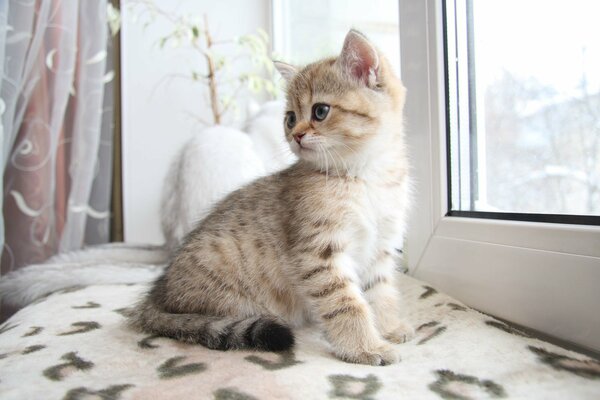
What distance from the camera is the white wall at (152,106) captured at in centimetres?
252

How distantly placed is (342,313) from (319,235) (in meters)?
0.16

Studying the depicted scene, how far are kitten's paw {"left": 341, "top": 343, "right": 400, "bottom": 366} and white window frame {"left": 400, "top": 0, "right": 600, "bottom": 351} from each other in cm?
30

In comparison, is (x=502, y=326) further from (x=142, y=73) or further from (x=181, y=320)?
(x=142, y=73)

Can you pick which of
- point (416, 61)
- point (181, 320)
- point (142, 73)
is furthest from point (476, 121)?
point (142, 73)

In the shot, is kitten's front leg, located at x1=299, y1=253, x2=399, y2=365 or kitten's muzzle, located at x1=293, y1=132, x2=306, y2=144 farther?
kitten's muzzle, located at x1=293, y1=132, x2=306, y2=144

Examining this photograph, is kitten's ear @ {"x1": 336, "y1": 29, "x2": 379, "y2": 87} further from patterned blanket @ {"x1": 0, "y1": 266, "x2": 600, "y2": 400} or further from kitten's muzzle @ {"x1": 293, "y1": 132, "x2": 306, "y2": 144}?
patterned blanket @ {"x1": 0, "y1": 266, "x2": 600, "y2": 400}

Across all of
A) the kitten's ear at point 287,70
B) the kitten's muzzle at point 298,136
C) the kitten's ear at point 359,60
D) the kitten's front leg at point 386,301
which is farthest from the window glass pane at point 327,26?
the kitten's front leg at point 386,301

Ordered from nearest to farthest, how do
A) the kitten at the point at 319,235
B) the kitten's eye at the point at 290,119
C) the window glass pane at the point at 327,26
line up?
the kitten at the point at 319,235 < the kitten's eye at the point at 290,119 < the window glass pane at the point at 327,26

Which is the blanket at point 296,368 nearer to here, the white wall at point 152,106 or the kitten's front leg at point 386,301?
the kitten's front leg at point 386,301

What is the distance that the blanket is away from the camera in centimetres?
65

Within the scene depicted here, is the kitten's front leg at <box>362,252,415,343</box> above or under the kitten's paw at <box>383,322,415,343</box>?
above

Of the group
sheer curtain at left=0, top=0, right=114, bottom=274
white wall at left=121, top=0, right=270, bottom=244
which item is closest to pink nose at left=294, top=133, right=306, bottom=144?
sheer curtain at left=0, top=0, right=114, bottom=274

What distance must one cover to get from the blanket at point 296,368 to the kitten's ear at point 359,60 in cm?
55

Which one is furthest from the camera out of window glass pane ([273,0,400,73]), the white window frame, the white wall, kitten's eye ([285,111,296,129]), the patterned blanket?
the white wall
